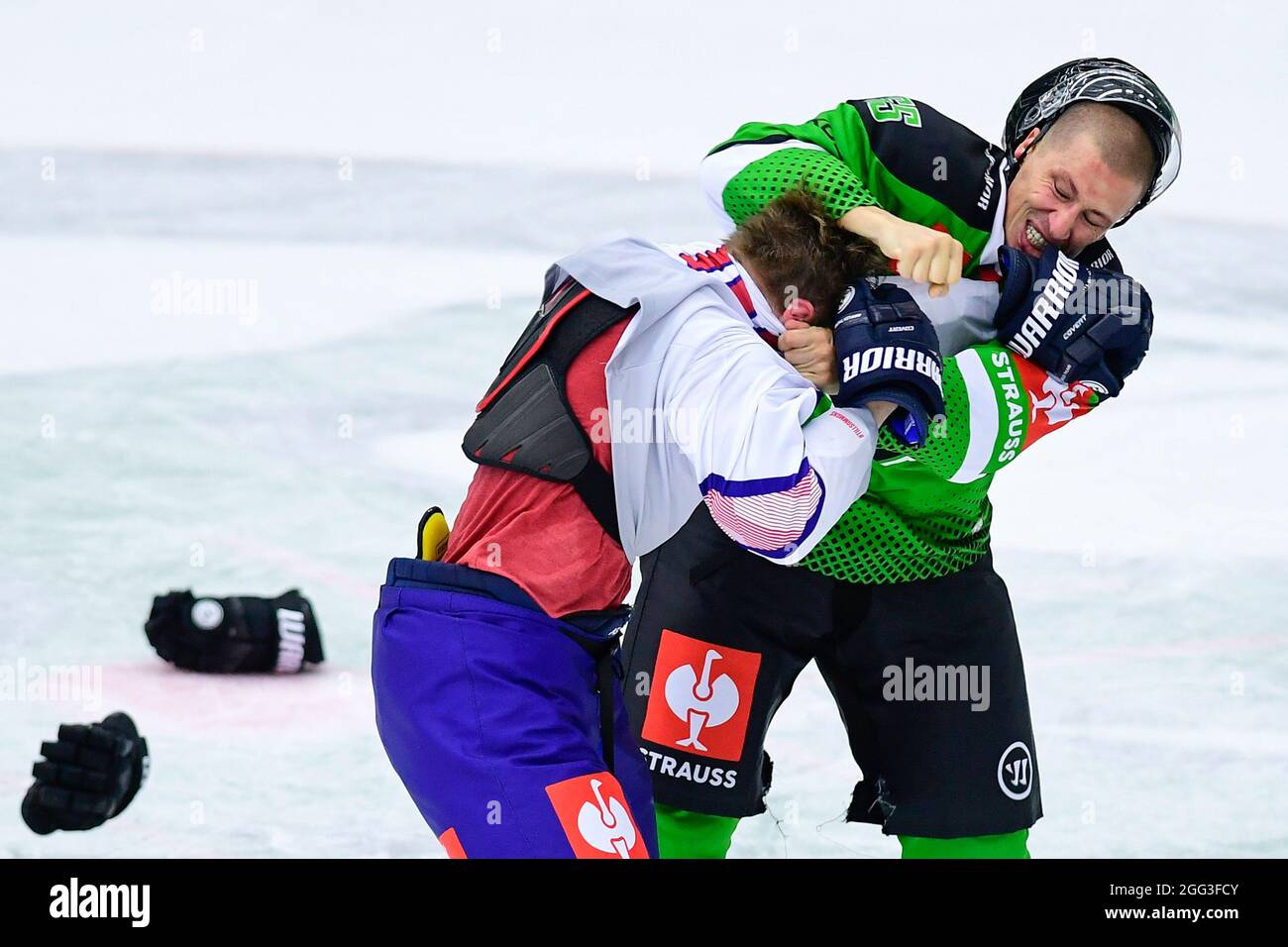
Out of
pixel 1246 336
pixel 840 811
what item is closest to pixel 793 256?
pixel 840 811

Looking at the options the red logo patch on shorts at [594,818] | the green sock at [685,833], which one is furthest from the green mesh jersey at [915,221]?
the red logo patch on shorts at [594,818]

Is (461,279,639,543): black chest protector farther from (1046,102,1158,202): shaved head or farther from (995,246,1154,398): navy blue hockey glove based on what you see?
(1046,102,1158,202): shaved head

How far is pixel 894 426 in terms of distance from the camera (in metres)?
2.37

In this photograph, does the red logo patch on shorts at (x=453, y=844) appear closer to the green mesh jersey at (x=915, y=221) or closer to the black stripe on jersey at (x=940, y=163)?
the green mesh jersey at (x=915, y=221)

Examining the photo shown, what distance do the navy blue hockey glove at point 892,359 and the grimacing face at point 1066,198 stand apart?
41 centimetres

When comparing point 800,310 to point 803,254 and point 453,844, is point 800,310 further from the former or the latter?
point 453,844

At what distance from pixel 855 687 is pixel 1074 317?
2.40 ft

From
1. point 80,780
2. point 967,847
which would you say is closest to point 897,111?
point 967,847

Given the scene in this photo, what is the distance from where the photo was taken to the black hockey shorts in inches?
112

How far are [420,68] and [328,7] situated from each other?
26.4 inches

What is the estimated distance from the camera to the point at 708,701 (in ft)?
9.46

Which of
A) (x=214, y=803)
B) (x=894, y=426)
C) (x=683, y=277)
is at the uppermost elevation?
(x=683, y=277)

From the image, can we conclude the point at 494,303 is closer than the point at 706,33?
Yes

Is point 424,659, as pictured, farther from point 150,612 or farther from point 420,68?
point 420,68
